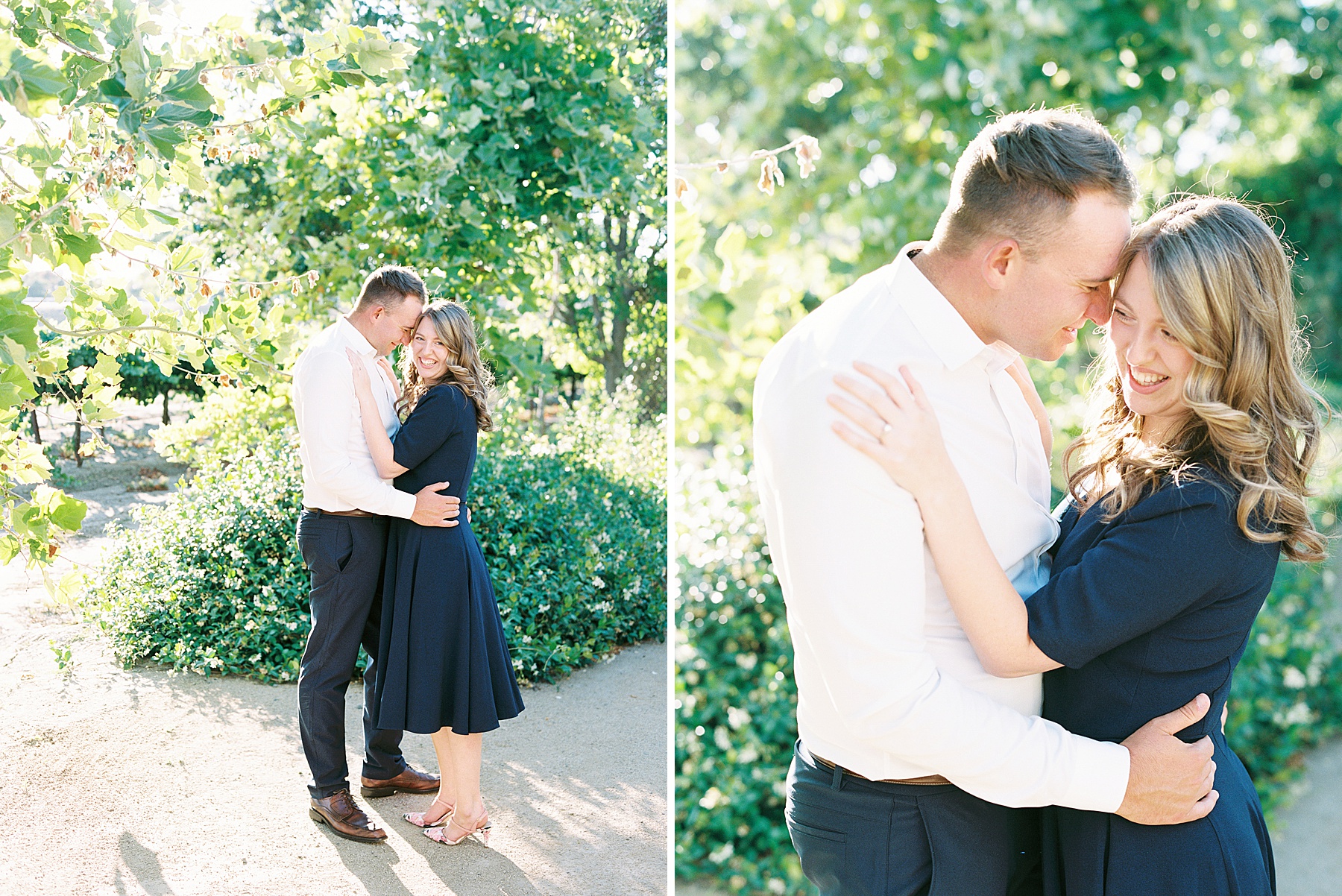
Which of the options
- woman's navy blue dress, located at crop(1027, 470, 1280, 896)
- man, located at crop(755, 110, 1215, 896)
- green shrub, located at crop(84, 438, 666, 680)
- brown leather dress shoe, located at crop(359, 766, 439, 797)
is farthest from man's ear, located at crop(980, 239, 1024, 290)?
green shrub, located at crop(84, 438, 666, 680)

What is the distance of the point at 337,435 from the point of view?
2.79 m

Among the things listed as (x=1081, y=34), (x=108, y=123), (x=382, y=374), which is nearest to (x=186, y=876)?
(x=382, y=374)

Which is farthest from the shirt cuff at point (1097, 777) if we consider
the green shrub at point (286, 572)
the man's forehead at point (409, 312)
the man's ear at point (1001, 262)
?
the green shrub at point (286, 572)

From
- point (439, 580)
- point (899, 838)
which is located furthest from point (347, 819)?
point (899, 838)

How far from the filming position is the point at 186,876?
270 centimetres

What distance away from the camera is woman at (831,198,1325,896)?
1.25 metres

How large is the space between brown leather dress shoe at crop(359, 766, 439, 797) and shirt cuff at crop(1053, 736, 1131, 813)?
2.41 meters

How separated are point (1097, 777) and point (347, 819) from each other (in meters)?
2.30

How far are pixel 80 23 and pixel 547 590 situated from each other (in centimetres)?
286

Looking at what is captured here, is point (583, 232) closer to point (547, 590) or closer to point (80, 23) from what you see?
point (547, 590)

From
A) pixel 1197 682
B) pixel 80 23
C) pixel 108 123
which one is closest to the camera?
pixel 1197 682

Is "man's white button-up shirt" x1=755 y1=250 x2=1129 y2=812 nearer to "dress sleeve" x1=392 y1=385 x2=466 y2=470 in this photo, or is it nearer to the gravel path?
"dress sleeve" x1=392 y1=385 x2=466 y2=470

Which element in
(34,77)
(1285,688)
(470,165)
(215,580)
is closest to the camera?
(34,77)

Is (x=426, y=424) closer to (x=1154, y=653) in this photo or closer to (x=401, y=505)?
(x=401, y=505)
